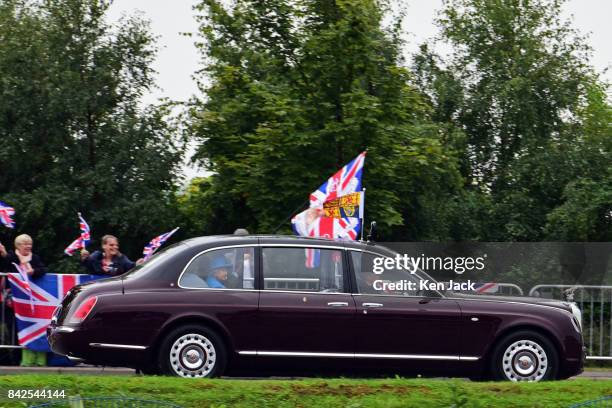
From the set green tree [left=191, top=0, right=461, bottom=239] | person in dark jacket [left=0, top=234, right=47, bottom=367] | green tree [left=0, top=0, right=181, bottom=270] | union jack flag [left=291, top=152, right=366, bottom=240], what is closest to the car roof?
person in dark jacket [left=0, top=234, right=47, bottom=367]

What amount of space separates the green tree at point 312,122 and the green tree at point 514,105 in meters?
5.23

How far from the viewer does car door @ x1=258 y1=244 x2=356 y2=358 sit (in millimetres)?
11883

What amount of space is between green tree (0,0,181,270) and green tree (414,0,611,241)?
864 cm

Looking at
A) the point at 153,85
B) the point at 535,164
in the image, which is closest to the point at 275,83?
the point at 153,85

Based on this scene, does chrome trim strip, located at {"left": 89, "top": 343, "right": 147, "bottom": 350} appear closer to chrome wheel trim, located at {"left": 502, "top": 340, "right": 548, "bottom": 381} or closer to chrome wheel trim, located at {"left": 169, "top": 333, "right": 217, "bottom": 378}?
chrome wheel trim, located at {"left": 169, "top": 333, "right": 217, "bottom": 378}

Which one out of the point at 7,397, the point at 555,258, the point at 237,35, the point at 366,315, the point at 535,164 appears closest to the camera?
the point at 7,397

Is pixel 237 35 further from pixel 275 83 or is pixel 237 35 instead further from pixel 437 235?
pixel 437 235

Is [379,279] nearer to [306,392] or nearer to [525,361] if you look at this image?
[525,361]

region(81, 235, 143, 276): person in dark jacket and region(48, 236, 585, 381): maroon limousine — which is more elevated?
region(81, 235, 143, 276): person in dark jacket

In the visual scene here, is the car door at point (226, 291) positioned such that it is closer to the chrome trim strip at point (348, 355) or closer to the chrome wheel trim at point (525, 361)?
the chrome trim strip at point (348, 355)

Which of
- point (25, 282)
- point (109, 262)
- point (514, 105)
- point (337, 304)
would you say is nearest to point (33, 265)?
point (25, 282)

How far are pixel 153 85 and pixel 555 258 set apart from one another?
10.4m

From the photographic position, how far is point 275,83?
2348 centimetres

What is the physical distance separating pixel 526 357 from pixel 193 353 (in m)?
3.66
